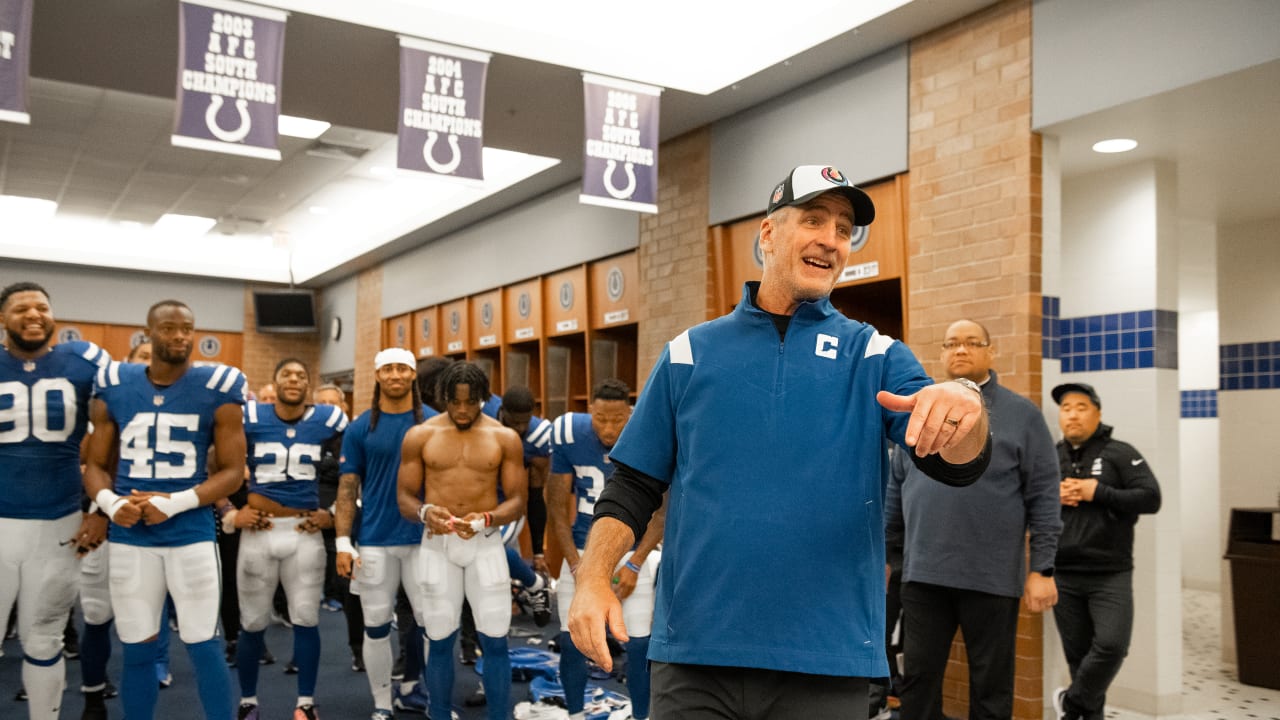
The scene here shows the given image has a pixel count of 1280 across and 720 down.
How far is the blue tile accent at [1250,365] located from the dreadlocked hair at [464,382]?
6365 millimetres

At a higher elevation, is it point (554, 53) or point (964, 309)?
point (554, 53)

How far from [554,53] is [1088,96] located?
10.4 feet

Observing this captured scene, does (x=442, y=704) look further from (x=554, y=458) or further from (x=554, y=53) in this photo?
(x=554, y=53)

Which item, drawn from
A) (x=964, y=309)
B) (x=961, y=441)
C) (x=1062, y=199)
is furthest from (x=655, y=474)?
(x=1062, y=199)

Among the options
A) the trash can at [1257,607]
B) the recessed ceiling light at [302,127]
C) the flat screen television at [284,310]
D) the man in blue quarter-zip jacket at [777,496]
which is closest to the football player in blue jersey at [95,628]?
the man in blue quarter-zip jacket at [777,496]

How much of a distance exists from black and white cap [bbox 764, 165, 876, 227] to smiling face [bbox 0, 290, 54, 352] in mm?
3576

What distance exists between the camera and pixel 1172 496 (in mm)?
5582

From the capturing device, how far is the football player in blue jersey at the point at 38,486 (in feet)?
13.9

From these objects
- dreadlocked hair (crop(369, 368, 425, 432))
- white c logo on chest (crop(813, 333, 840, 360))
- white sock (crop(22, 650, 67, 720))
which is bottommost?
white sock (crop(22, 650, 67, 720))

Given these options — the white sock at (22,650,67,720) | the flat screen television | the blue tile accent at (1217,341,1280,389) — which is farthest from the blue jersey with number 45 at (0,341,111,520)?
the flat screen television

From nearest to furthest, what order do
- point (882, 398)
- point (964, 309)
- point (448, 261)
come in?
point (882, 398) < point (964, 309) < point (448, 261)

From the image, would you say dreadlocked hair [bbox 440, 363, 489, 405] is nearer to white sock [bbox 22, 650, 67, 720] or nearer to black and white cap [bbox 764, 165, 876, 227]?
white sock [bbox 22, 650, 67, 720]

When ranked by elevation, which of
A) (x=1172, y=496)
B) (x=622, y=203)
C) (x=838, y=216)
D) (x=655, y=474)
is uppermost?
(x=622, y=203)

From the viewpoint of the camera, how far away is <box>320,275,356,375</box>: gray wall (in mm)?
15430
